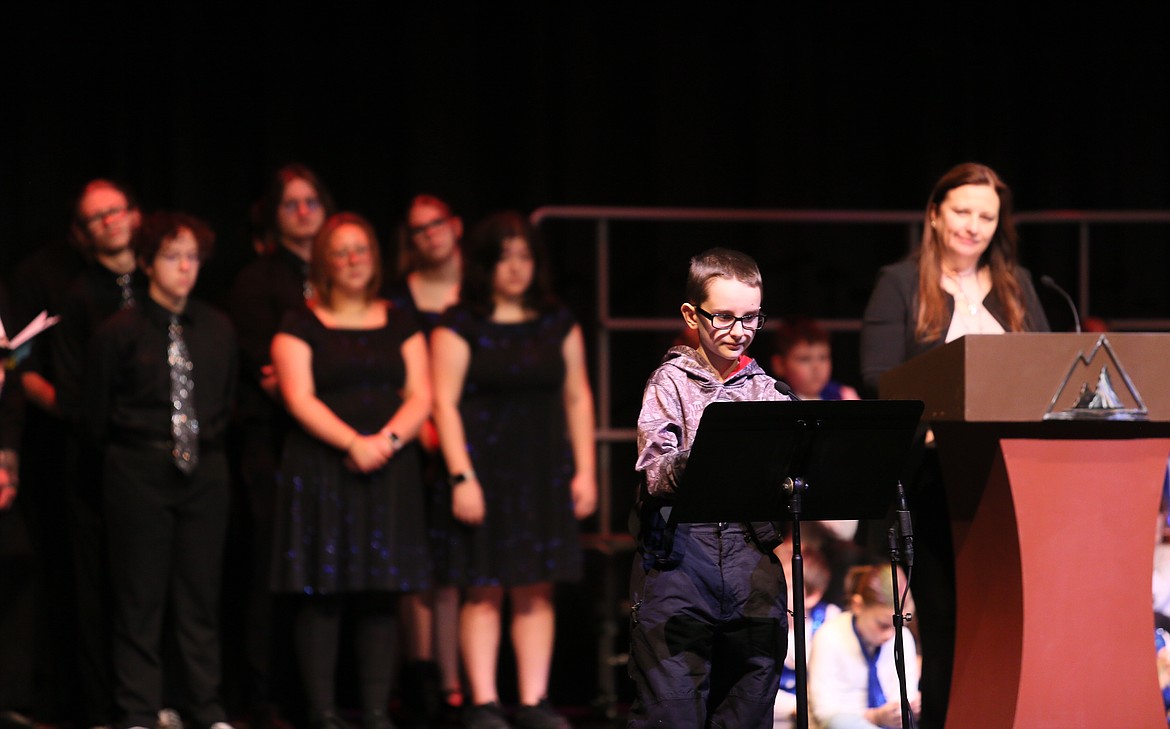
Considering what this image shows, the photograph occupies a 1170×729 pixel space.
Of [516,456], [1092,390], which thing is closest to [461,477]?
[516,456]

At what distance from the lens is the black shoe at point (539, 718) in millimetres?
4500

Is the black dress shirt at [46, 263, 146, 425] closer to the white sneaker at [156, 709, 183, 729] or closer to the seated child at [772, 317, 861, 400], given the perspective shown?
the white sneaker at [156, 709, 183, 729]

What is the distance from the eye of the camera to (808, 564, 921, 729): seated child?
3.97 metres

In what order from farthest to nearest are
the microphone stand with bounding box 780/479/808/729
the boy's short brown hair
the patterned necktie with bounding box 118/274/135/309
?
1. the patterned necktie with bounding box 118/274/135/309
2. the boy's short brown hair
3. the microphone stand with bounding box 780/479/808/729

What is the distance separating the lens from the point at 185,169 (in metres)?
5.40

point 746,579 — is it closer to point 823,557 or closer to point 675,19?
point 823,557

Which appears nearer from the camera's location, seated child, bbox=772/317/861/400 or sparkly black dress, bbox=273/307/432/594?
sparkly black dress, bbox=273/307/432/594

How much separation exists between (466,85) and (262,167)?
84 cm

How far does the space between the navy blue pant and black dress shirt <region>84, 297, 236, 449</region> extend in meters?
2.08

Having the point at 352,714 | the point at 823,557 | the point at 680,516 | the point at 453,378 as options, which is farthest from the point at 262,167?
the point at 680,516

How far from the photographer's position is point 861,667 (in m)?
4.00

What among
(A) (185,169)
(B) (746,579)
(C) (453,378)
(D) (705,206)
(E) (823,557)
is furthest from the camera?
(D) (705,206)

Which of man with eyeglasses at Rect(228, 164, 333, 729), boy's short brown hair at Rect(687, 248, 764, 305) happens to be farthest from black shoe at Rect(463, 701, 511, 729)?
boy's short brown hair at Rect(687, 248, 764, 305)

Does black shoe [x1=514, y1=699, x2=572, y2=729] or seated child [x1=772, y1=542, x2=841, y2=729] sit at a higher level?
seated child [x1=772, y1=542, x2=841, y2=729]
